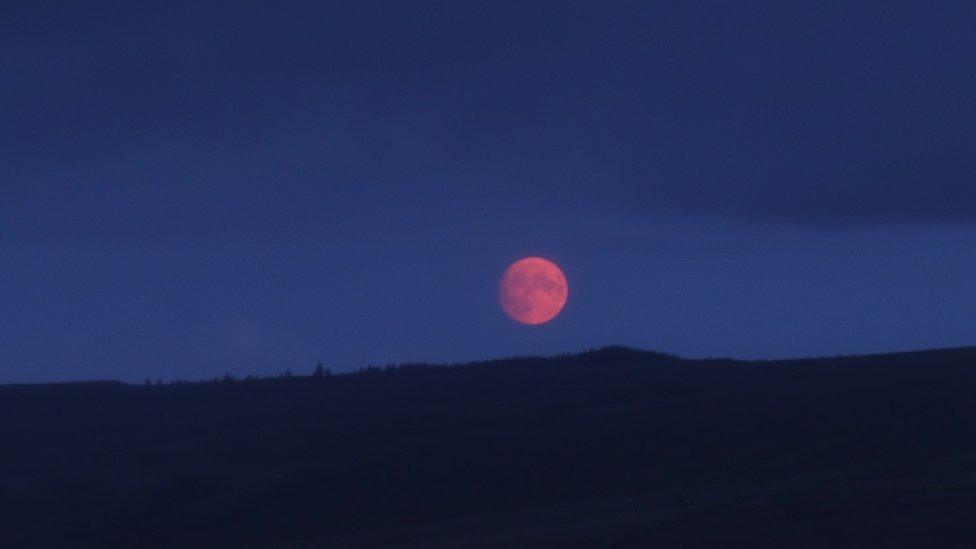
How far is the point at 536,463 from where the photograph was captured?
1484 inches

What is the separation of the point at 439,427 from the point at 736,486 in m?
13.7

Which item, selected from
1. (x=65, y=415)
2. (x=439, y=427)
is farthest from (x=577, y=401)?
(x=65, y=415)

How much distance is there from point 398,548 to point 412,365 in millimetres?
34449

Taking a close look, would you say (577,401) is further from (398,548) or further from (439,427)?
(398,548)

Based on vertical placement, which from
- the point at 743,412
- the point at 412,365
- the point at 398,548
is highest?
the point at 412,365

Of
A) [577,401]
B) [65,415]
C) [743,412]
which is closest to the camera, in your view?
[743,412]

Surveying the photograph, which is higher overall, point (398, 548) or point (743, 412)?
point (743, 412)

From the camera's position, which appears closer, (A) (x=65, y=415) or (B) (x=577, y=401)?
(B) (x=577, y=401)

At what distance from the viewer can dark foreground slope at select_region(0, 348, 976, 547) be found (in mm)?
26656

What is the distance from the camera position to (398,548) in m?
27.9

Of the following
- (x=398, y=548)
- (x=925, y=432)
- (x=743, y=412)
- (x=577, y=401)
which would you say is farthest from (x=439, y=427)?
(x=398, y=548)

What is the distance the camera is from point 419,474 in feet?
123

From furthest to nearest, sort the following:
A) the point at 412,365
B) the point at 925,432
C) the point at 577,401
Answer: the point at 412,365 < the point at 577,401 < the point at 925,432

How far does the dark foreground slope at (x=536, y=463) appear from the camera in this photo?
87.5 ft
